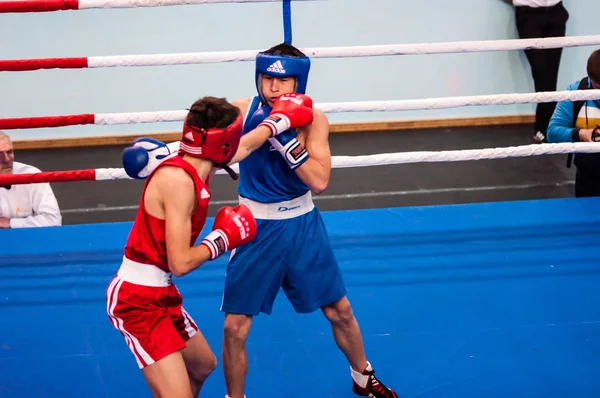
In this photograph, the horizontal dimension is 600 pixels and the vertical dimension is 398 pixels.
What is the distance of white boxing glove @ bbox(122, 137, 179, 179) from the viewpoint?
7.66 feet

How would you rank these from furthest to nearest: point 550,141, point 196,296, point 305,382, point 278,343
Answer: point 550,141 < point 196,296 < point 278,343 < point 305,382

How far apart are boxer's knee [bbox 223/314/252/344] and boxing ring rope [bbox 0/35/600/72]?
1.48 meters

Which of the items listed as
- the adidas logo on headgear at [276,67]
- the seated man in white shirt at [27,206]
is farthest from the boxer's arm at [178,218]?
the seated man in white shirt at [27,206]

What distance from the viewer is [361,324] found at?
3.29 metres

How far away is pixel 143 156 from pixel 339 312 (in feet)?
3.12

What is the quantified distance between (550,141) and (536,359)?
4.75 ft

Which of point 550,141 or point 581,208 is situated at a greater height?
point 550,141

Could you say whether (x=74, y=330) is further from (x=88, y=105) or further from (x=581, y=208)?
(x=88, y=105)

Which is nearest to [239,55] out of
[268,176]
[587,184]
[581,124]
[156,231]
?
[268,176]

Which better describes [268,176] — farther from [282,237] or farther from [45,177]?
[45,177]

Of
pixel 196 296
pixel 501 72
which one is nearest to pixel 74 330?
pixel 196 296

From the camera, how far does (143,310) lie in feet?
7.60

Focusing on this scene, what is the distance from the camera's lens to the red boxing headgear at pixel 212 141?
2209 mm

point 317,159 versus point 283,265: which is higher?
point 317,159
